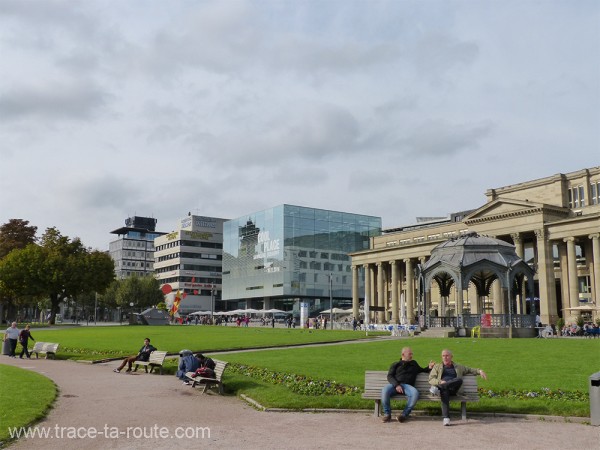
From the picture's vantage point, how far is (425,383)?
1315 cm

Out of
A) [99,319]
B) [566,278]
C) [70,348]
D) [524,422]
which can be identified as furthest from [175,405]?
[99,319]

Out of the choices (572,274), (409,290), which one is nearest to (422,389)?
(572,274)

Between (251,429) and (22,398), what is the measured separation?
6.36 meters

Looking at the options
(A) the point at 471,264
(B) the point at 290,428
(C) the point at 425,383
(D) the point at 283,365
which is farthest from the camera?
(A) the point at 471,264

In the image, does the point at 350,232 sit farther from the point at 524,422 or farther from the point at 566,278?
the point at 524,422

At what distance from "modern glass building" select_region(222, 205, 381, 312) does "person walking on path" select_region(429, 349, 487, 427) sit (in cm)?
10349

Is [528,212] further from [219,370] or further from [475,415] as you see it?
[475,415]

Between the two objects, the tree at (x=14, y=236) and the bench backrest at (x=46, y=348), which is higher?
the tree at (x=14, y=236)

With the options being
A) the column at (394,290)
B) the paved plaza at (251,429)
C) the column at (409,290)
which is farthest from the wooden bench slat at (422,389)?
the column at (394,290)

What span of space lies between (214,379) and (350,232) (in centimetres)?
11000

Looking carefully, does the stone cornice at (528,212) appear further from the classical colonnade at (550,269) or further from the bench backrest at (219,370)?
the bench backrest at (219,370)

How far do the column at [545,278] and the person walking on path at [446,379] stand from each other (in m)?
66.4

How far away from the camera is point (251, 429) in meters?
11.6

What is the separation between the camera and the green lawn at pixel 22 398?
38.6 feet
